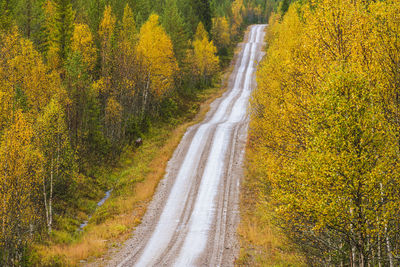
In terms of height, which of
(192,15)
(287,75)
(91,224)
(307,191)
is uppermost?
(192,15)

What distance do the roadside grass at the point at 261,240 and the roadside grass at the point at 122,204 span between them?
731 cm

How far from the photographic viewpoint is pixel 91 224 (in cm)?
2320

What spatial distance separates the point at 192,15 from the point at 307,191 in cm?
6815

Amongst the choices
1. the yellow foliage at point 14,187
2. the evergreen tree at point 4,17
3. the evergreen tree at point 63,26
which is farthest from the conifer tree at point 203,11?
the yellow foliage at point 14,187

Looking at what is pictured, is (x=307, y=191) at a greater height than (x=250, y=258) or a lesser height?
greater

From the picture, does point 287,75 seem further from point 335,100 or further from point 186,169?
point 186,169

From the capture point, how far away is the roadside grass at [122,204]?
58.5 ft

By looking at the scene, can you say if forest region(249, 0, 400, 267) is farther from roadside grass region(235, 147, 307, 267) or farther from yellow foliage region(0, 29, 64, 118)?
yellow foliage region(0, 29, 64, 118)

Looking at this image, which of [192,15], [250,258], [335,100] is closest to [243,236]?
[250,258]

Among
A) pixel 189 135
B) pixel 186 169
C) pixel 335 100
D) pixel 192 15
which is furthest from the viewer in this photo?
pixel 192 15

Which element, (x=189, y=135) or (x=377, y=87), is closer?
(x=377, y=87)

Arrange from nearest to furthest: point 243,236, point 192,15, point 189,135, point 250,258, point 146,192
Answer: point 250,258 < point 243,236 < point 146,192 < point 189,135 < point 192,15

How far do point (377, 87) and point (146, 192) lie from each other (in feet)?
66.3

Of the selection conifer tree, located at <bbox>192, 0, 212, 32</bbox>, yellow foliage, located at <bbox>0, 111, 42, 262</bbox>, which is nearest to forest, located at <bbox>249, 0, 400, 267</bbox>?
yellow foliage, located at <bbox>0, 111, 42, 262</bbox>
